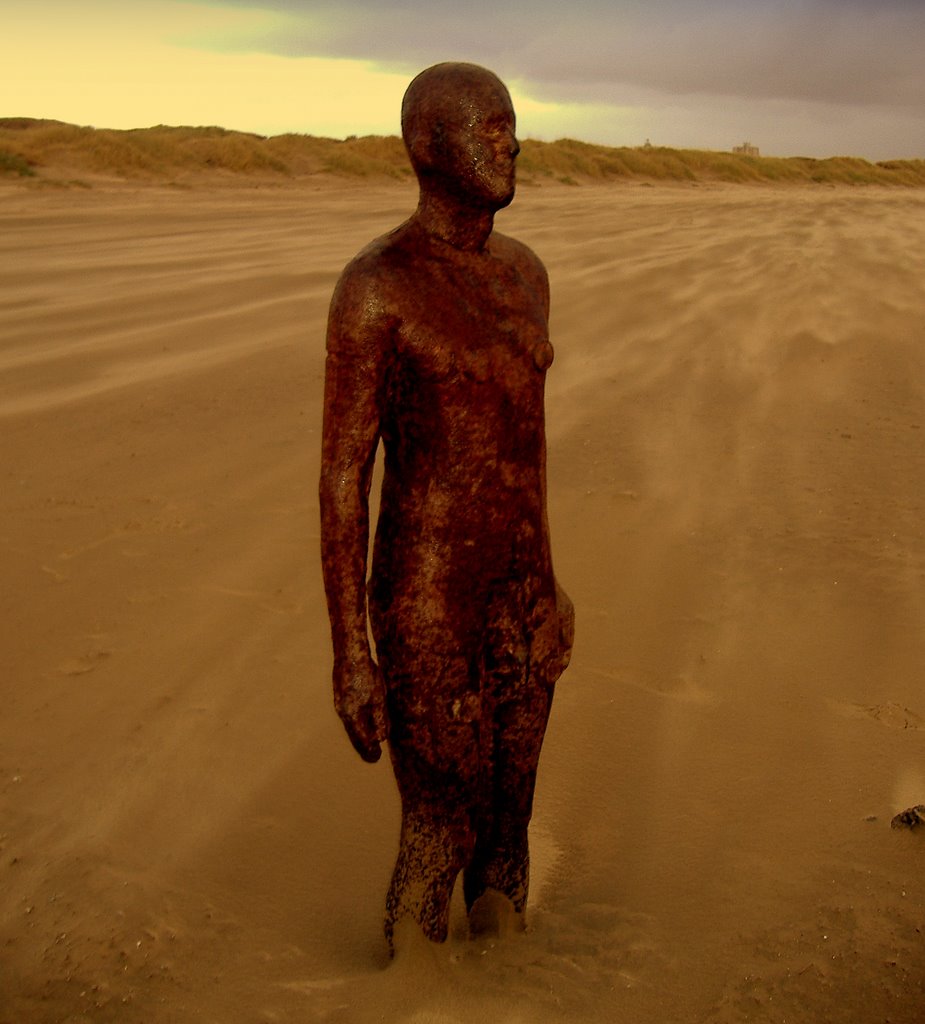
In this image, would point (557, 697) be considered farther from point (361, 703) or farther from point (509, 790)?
point (361, 703)

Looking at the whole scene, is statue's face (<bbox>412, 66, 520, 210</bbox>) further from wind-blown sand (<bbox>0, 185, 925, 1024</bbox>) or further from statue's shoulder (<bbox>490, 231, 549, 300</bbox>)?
wind-blown sand (<bbox>0, 185, 925, 1024</bbox>)

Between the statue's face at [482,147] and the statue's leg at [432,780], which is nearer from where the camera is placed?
the statue's face at [482,147]

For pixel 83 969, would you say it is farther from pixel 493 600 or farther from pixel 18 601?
pixel 18 601

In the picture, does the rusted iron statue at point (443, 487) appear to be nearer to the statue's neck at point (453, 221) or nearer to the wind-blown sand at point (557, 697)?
the statue's neck at point (453, 221)

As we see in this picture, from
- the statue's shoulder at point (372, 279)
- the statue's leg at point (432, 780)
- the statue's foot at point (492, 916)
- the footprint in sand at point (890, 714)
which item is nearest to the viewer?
the statue's shoulder at point (372, 279)

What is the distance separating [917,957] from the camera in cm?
267

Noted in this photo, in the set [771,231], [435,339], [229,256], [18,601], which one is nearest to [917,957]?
[435,339]

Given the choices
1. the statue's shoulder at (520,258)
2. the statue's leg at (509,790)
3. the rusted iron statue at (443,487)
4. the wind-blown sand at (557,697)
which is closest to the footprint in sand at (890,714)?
the wind-blown sand at (557,697)

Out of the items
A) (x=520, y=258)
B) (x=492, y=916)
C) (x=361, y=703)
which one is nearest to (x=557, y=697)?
(x=492, y=916)

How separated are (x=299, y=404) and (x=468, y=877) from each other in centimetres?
456

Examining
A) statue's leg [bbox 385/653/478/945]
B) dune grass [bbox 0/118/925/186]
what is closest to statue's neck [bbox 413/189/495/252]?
statue's leg [bbox 385/653/478/945]

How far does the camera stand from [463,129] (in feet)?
6.97

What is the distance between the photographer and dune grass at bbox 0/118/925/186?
766 inches

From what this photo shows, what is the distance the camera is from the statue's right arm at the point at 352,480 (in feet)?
6.97
